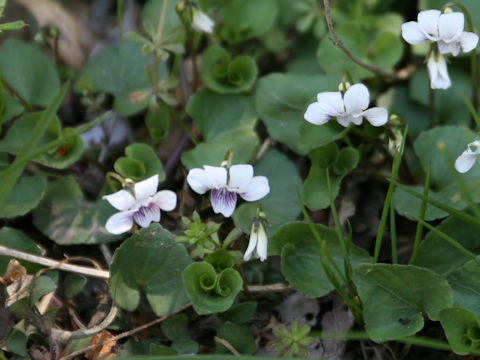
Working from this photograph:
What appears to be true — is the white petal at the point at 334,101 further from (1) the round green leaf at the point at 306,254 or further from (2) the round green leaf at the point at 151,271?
(2) the round green leaf at the point at 151,271

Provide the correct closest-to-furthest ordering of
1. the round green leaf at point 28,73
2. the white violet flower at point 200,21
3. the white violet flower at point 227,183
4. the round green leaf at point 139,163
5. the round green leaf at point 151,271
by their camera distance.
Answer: the white violet flower at point 227,183 → the round green leaf at point 151,271 → the round green leaf at point 139,163 → the white violet flower at point 200,21 → the round green leaf at point 28,73

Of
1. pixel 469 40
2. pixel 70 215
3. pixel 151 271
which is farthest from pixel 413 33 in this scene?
pixel 70 215

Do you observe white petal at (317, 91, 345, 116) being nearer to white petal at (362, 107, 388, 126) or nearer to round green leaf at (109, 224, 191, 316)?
white petal at (362, 107, 388, 126)

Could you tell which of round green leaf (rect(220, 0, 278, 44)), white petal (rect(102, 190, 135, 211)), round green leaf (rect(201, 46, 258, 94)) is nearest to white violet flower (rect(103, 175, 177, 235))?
white petal (rect(102, 190, 135, 211))

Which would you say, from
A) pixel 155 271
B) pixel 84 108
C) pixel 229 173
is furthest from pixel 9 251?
pixel 84 108

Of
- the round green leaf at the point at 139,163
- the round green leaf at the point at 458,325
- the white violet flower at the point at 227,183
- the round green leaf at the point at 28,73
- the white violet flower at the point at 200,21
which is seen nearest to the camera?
the round green leaf at the point at 458,325

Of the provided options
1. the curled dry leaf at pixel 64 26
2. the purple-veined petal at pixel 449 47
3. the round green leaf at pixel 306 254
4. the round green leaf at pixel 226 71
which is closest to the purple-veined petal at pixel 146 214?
the round green leaf at pixel 306 254

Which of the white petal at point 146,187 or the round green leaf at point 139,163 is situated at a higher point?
the white petal at point 146,187
